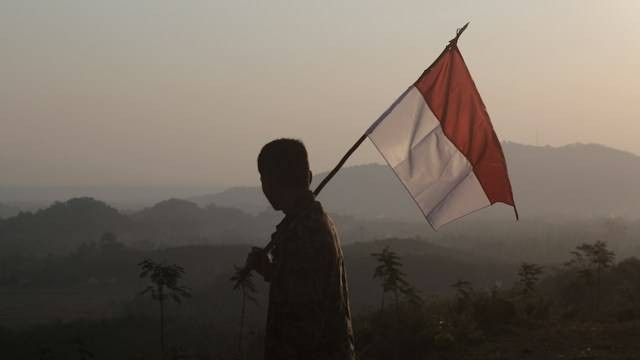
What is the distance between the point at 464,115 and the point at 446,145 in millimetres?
326

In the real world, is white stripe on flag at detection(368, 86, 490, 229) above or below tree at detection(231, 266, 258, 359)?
above

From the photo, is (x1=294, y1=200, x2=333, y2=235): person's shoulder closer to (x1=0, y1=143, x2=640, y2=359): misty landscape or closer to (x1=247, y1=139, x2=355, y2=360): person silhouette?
(x1=247, y1=139, x2=355, y2=360): person silhouette

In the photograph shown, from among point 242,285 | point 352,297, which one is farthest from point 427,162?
point 352,297

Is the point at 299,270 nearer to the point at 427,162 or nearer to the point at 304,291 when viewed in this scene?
the point at 304,291

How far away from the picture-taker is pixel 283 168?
12.8ft

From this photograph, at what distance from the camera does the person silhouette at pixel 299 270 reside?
12.3ft

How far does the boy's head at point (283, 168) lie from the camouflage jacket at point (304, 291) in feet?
0.44

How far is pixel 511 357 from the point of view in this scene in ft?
37.5

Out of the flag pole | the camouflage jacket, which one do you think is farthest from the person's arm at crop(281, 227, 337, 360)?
the flag pole

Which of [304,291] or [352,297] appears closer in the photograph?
[304,291]

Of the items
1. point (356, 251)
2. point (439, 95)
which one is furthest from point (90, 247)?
point (439, 95)

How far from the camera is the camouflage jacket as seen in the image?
3754 mm

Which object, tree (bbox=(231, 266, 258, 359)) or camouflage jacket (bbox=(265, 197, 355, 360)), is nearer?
camouflage jacket (bbox=(265, 197, 355, 360))

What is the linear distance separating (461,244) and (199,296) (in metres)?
82.7
